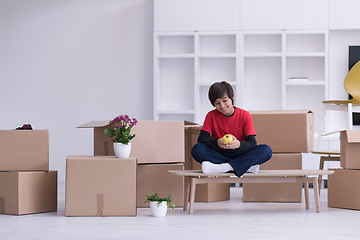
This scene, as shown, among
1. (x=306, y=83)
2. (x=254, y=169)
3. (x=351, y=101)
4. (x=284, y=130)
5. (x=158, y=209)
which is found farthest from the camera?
(x=306, y=83)

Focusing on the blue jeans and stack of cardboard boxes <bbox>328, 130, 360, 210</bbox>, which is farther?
stack of cardboard boxes <bbox>328, 130, 360, 210</bbox>

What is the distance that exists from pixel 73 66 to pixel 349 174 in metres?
3.55

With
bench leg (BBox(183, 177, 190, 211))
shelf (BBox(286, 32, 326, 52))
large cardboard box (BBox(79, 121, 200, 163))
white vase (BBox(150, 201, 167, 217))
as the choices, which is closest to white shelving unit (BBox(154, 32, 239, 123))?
shelf (BBox(286, 32, 326, 52))

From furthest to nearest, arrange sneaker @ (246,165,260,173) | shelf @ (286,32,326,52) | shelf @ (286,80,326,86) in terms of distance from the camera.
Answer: shelf @ (286,32,326,52) < shelf @ (286,80,326,86) < sneaker @ (246,165,260,173)

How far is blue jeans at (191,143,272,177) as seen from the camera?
320cm

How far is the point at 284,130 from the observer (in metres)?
3.76

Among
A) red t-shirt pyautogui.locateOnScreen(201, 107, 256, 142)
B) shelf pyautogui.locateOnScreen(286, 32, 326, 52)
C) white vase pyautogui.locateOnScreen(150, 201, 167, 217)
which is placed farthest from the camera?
shelf pyautogui.locateOnScreen(286, 32, 326, 52)

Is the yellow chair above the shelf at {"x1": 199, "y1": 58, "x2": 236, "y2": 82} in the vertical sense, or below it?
below

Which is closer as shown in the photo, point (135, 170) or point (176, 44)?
point (135, 170)

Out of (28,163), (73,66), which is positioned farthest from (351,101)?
(73,66)

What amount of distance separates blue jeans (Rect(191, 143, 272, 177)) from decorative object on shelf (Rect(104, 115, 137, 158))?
396 millimetres

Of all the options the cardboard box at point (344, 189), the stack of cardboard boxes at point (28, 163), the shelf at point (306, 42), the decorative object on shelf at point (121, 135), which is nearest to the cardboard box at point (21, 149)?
the stack of cardboard boxes at point (28, 163)

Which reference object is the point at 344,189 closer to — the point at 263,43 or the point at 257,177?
the point at 257,177

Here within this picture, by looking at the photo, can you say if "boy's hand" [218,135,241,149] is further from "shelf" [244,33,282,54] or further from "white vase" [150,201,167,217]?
"shelf" [244,33,282,54]
